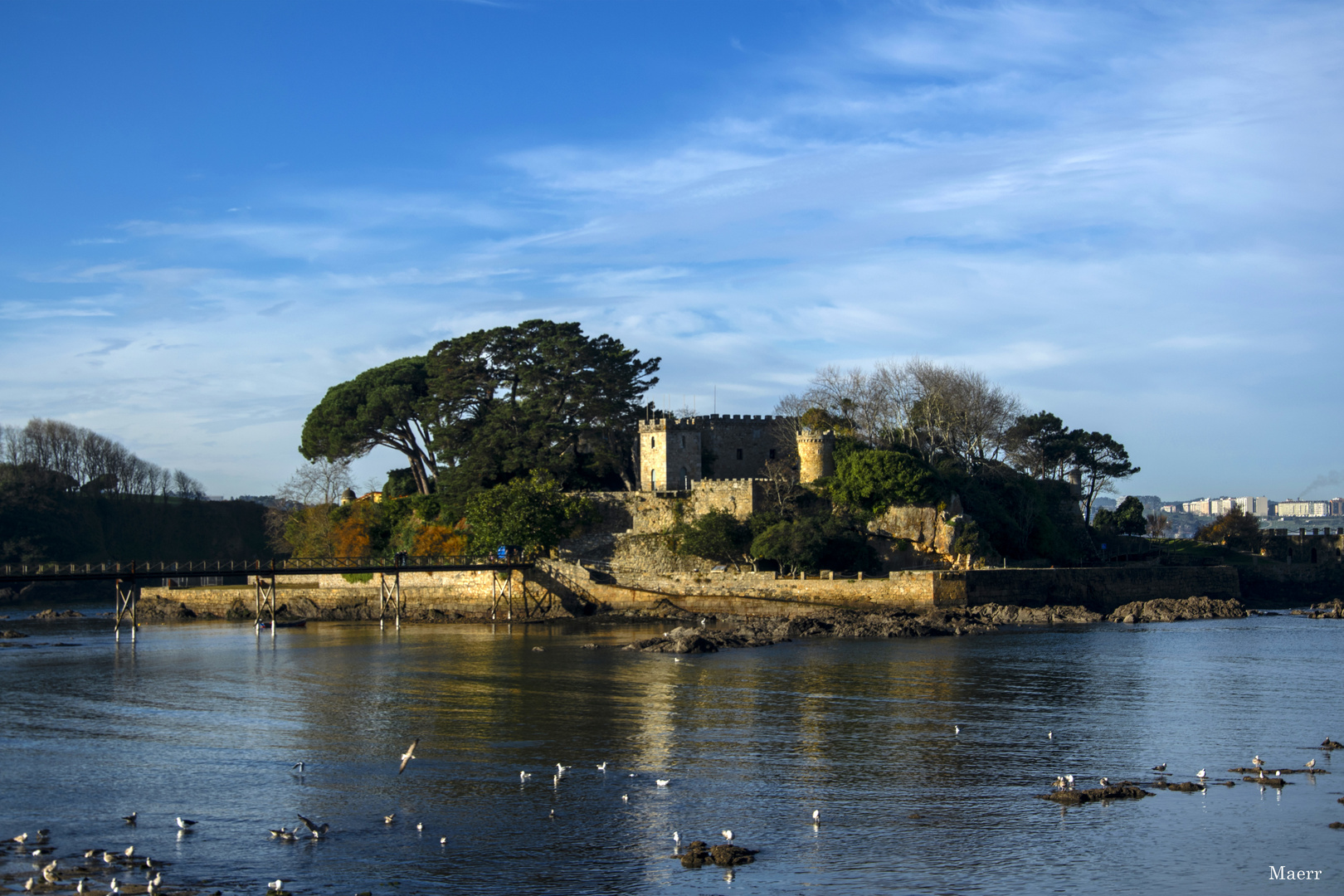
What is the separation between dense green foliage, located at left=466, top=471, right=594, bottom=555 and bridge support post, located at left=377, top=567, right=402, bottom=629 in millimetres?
4213

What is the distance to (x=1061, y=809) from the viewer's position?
15414 millimetres

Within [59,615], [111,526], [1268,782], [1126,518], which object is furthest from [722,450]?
[111,526]

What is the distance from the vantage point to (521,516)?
167ft

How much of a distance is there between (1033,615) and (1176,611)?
23.6ft

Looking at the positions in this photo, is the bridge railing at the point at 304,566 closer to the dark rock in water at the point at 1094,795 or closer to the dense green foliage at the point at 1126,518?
the dark rock in water at the point at 1094,795

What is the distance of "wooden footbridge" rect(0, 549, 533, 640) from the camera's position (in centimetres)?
4234

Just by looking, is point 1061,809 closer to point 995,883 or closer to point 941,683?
point 995,883

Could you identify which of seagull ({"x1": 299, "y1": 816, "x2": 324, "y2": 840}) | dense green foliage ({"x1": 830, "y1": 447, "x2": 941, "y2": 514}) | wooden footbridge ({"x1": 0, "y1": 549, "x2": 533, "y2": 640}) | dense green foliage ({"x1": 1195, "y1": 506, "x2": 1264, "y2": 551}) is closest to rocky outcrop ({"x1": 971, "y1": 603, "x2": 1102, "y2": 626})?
dense green foliage ({"x1": 830, "y1": 447, "x2": 941, "y2": 514})

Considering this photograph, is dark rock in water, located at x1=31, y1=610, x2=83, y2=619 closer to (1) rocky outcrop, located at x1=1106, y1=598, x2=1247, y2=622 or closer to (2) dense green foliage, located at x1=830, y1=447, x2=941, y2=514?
(2) dense green foliage, located at x1=830, y1=447, x2=941, y2=514

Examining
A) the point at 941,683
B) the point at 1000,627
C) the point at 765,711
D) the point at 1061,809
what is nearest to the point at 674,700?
the point at 765,711

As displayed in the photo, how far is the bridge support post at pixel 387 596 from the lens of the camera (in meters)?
49.9

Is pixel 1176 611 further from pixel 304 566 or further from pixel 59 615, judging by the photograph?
pixel 59 615

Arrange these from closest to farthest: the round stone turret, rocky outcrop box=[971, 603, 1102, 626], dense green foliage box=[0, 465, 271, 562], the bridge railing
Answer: the bridge railing, rocky outcrop box=[971, 603, 1102, 626], the round stone turret, dense green foliage box=[0, 465, 271, 562]

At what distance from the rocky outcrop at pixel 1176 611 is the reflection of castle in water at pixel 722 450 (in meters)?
13.8
